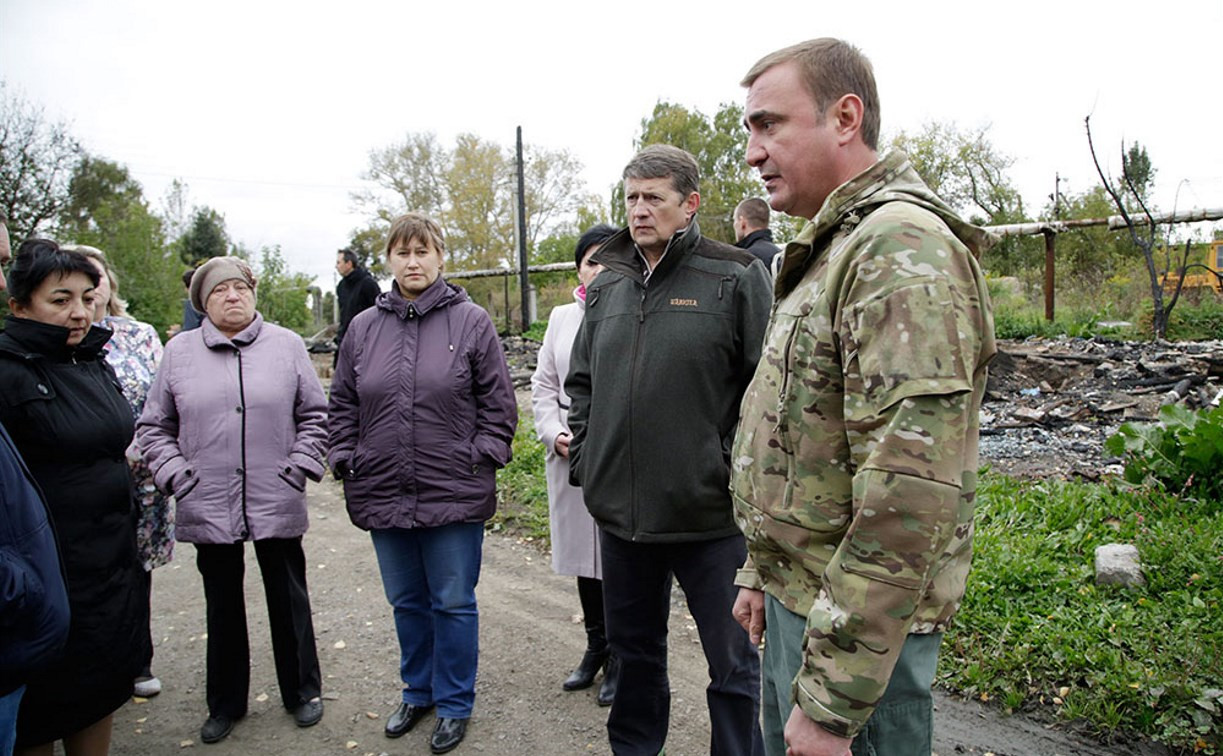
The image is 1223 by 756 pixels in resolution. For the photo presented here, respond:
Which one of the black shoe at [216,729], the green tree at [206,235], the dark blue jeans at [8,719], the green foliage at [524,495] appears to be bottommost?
the black shoe at [216,729]

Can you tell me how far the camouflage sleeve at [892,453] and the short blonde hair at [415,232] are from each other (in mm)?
2450

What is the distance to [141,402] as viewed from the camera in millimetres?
3984

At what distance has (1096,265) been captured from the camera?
2117 cm

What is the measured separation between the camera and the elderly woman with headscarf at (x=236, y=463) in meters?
3.38

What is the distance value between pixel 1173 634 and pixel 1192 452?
5.51 ft

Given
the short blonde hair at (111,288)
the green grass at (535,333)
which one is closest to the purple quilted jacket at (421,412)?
the short blonde hair at (111,288)

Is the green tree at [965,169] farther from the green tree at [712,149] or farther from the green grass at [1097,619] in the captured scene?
the green grass at [1097,619]

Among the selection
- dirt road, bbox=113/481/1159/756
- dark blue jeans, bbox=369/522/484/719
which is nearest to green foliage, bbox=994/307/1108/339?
dirt road, bbox=113/481/1159/756

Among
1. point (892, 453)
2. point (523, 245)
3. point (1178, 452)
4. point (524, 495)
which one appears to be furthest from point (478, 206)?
point (892, 453)

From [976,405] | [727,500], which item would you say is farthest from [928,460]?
[727,500]

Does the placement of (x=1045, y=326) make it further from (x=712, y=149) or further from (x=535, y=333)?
(x=712, y=149)

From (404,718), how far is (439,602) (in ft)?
1.83

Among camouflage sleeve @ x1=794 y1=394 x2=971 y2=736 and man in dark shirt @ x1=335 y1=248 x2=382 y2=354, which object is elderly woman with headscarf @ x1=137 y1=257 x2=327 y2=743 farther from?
man in dark shirt @ x1=335 y1=248 x2=382 y2=354

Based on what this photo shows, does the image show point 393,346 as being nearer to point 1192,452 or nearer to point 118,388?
point 118,388
